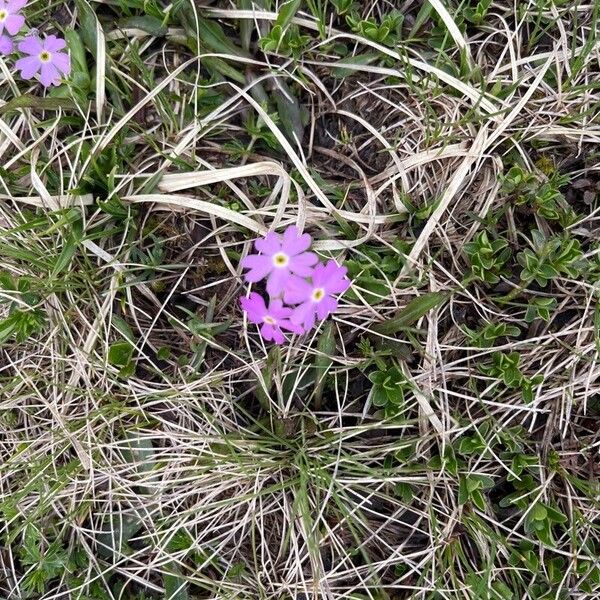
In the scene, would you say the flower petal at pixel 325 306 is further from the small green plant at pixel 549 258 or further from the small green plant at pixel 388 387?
the small green plant at pixel 549 258

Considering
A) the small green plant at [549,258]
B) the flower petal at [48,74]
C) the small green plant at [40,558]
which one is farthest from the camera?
the small green plant at [40,558]

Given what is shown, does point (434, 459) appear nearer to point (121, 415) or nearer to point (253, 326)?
point (253, 326)

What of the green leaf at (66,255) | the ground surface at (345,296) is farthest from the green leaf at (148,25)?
the green leaf at (66,255)

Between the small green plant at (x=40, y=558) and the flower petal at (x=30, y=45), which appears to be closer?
the flower petal at (x=30, y=45)

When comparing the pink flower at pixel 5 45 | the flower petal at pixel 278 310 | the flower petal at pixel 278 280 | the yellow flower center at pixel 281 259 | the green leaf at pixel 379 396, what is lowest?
the green leaf at pixel 379 396

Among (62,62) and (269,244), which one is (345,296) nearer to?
(269,244)

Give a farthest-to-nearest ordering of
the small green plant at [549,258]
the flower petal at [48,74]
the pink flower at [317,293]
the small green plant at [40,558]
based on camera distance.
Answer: the small green plant at [40,558] < the flower petal at [48,74] < the small green plant at [549,258] < the pink flower at [317,293]

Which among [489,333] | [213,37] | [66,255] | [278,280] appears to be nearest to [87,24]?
[213,37]
